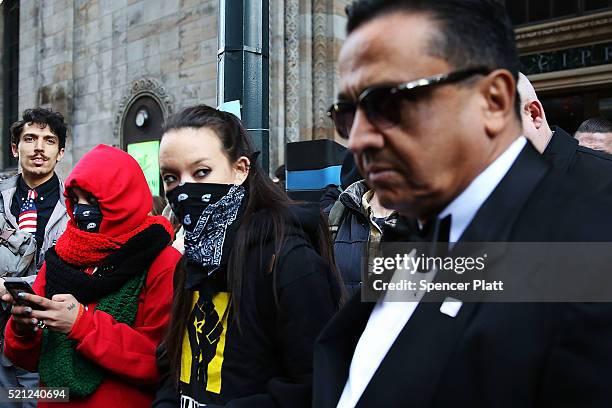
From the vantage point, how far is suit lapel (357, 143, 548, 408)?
3.04 ft

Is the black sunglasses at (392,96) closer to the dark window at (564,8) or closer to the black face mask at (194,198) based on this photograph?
the black face mask at (194,198)

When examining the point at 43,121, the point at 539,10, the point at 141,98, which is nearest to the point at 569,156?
the point at 43,121

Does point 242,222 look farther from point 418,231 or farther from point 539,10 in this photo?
point 539,10

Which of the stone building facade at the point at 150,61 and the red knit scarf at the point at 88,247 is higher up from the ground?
the stone building facade at the point at 150,61

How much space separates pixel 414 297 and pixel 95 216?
185 centimetres

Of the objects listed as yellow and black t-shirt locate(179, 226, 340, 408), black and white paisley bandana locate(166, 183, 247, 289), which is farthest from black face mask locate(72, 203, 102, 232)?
yellow and black t-shirt locate(179, 226, 340, 408)

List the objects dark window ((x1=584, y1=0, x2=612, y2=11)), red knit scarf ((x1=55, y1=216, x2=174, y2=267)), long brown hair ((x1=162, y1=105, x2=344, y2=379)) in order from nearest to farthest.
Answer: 1. long brown hair ((x1=162, y1=105, x2=344, y2=379))
2. red knit scarf ((x1=55, y1=216, x2=174, y2=267))
3. dark window ((x1=584, y1=0, x2=612, y2=11))

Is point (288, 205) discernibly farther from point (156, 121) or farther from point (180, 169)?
point (156, 121)

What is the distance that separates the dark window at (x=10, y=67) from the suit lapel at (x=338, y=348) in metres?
Answer: 15.1

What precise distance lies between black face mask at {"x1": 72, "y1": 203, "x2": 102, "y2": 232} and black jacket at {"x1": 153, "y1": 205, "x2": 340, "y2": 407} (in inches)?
36.9

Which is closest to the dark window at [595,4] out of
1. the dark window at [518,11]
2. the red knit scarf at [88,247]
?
the dark window at [518,11]

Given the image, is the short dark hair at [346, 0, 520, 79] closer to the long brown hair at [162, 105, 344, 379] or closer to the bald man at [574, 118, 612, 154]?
the long brown hair at [162, 105, 344, 379]

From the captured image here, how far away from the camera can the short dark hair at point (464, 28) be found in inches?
39.3

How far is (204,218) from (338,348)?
34.1 inches
